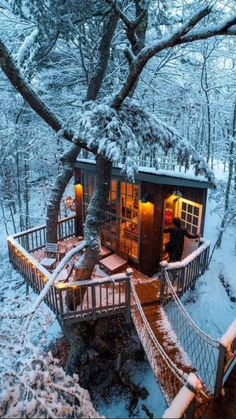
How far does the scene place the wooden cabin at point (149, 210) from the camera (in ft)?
22.9

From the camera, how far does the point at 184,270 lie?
6.39 metres

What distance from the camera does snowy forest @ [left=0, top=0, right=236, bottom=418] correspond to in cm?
356

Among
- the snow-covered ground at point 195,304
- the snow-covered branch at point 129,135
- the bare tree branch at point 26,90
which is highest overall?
the bare tree branch at point 26,90

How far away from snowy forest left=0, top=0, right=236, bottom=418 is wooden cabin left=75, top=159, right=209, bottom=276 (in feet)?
0.28

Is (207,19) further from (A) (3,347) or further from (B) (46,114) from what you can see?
(A) (3,347)

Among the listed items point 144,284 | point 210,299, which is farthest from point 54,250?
point 210,299

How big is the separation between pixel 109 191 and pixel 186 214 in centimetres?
281

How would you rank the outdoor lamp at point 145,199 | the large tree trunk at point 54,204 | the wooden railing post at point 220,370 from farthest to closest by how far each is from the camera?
the large tree trunk at point 54,204
the outdoor lamp at point 145,199
the wooden railing post at point 220,370

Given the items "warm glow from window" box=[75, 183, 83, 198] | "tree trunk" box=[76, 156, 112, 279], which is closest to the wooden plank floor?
"tree trunk" box=[76, 156, 112, 279]

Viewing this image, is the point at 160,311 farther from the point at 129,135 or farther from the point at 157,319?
the point at 129,135

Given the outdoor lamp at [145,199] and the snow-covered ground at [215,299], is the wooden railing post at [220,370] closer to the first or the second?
the outdoor lamp at [145,199]

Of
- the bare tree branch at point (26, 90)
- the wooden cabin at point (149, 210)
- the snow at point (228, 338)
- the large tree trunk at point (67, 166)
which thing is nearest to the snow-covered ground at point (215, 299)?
the wooden cabin at point (149, 210)

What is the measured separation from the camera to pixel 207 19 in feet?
29.4

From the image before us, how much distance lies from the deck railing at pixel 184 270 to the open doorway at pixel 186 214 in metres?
0.51
